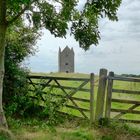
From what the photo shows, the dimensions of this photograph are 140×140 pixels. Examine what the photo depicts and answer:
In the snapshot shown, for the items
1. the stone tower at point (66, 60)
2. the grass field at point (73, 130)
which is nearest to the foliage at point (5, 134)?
the grass field at point (73, 130)

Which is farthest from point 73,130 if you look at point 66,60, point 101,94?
point 66,60

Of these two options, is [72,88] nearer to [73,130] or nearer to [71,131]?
[73,130]

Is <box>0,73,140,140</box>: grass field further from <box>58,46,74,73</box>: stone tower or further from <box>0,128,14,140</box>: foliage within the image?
<box>58,46,74,73</box>: stone tower

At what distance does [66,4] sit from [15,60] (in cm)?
538

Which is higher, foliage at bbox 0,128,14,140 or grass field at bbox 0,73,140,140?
foliage at bbox 0,128,14,140

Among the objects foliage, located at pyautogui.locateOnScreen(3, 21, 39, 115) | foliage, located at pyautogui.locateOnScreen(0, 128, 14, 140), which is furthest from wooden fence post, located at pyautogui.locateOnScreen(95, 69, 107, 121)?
foliage, located at pyautogui.locateOnScreen(0, 128, 14, 140)

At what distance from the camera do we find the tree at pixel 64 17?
441 inches

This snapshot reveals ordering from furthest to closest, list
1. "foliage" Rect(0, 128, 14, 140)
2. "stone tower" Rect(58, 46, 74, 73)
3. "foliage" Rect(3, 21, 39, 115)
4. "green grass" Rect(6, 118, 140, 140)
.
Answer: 1. "stone tower" Rect(58, 46, 74, 73)
2. "foliage" Rect(3, 21, 39, 115)
3. "green grass" Rect(6, 118, 140, 140)
4. "foliage" Rect(0, 128, 14, 140)

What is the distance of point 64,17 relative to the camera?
12.2m

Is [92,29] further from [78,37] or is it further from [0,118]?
[0,118]

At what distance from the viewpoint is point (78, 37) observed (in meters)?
11.9

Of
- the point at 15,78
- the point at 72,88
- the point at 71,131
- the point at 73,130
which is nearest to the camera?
the point at 71,131

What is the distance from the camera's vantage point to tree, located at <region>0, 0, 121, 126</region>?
11.2 meters

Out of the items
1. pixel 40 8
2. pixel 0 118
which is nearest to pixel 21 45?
pixel 40 8
